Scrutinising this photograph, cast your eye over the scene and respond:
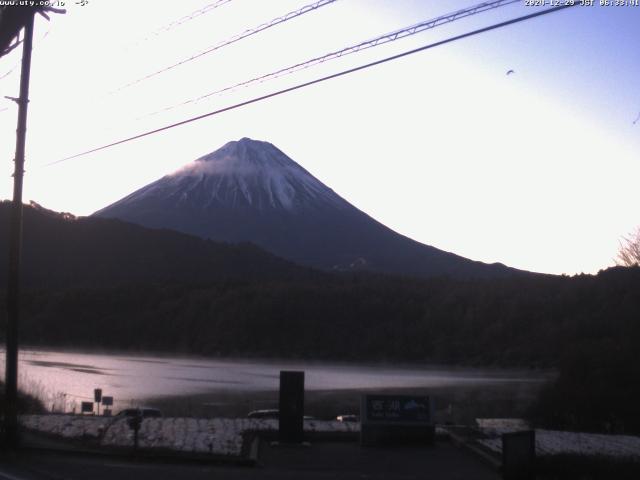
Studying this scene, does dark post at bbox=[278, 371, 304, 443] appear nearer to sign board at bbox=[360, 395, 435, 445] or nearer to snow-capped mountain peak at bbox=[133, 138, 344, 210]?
sign board at bbox=[360, 395, 435, 445]

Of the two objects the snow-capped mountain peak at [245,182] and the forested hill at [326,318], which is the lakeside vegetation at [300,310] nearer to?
the forested hill at [326,318]

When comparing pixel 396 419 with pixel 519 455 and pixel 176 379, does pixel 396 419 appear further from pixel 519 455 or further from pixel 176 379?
pixel 176 379

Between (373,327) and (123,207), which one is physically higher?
(123,207)

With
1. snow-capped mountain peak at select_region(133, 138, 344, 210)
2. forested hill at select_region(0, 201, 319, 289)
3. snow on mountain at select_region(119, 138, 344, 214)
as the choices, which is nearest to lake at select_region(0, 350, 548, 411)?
forested hill at select_region(0, 201, 319, 289)

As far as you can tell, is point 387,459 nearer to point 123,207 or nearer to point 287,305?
point 287,305

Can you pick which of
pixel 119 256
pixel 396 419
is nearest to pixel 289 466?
pixel 396 419

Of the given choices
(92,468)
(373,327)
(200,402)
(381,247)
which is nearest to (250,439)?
(92,468)
